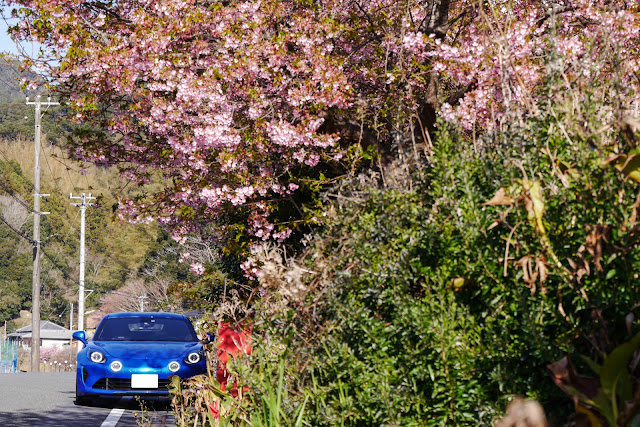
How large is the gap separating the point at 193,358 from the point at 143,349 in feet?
2.26

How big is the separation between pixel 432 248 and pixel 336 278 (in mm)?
608

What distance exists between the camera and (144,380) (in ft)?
35.8

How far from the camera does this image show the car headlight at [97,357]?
11.0m

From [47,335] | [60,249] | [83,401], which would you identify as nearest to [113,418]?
[83,401]

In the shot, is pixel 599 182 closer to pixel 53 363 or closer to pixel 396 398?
pixel 396 398

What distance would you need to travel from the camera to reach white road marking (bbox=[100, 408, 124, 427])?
31.5 ft

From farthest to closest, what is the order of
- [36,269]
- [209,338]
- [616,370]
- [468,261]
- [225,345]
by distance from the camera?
[36,269], [209,338], [225,345], [468,261], [616,370]

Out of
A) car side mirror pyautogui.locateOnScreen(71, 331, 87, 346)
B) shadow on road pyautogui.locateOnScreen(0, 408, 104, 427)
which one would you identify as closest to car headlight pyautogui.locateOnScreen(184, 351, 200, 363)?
shadow on road pyautogui.locateOnScreen(0, 408, 104, 427)

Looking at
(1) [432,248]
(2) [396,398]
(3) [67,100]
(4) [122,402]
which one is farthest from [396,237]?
(4) [122,402]

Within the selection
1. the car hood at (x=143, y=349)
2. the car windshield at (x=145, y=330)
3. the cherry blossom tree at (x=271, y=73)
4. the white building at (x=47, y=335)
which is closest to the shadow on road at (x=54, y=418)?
the car hood at (x=143, y=349)

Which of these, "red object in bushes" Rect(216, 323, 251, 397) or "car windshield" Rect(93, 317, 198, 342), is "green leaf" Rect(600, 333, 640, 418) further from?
"car windshield" Rect(93, 317, 198, 342)

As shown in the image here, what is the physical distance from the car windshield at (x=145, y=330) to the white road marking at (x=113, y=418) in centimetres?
119

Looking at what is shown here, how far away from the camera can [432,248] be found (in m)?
3.85

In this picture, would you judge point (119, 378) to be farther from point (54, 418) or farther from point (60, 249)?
point (60, 249)
